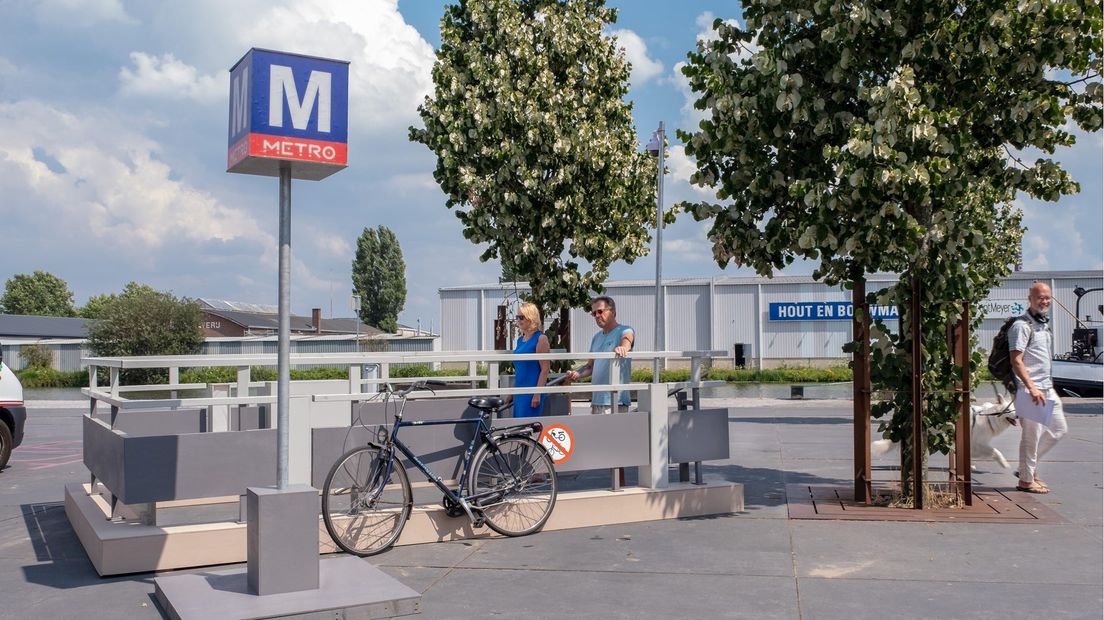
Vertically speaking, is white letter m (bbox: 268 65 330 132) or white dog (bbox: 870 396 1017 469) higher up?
white letter m (bbox: 268 65 330 132)

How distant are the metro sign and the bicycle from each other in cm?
208

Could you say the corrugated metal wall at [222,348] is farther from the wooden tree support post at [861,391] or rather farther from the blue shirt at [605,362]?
the wooden tree support post at [861,391]

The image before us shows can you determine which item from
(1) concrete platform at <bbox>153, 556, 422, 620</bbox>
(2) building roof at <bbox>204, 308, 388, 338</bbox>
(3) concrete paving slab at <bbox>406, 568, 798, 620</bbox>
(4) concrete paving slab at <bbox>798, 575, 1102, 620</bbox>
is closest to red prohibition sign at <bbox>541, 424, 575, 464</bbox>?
(3) concrete paving slab at <bbox>406, 568, 798, 620</bbox>

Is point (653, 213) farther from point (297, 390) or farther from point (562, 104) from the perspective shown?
point (297, 390)

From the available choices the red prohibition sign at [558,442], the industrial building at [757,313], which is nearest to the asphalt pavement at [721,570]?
the red prohibition sign at [558,442]

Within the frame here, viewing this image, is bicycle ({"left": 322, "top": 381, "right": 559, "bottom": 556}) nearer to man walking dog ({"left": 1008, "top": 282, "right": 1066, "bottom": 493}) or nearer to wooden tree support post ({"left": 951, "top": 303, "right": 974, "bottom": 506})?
wooden tree support post ({"left": 951, "top": 303, "right": 974, "bottom": 506})

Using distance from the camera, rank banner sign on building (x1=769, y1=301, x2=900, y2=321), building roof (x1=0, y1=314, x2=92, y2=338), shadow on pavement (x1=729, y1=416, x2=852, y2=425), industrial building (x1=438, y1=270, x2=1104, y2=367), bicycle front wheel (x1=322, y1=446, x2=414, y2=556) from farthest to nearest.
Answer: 1. building roof (x1=0, y1=314, x2=92, y2=338)
2. banner sign on building (x1=769, y1=301, x2=900, y2=321)
3. industrial building (x1=438, y1=270, x2=1104, y2=367)
4. shadow on pavement (x1=729, y1=416, x2=852, y2=425)
5. bicycle front wheel (x1=322, y1=446, x2=414, y2=556)

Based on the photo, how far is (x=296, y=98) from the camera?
5883mm

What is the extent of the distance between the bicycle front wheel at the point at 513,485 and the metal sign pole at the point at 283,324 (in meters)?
2.04

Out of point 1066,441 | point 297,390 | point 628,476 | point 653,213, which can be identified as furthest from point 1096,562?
point 653,213

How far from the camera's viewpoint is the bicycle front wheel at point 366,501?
7.01m

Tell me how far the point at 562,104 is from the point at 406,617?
10.2 metres

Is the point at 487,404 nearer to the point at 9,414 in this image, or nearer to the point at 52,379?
the point at 9,414

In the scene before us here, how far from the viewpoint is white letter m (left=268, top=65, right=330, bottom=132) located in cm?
580
